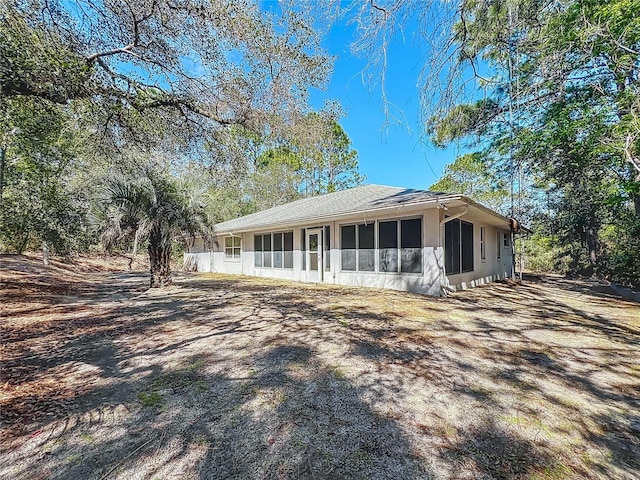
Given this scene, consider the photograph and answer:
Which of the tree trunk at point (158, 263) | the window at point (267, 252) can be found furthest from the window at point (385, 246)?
the tree trunk at point (158, 263)

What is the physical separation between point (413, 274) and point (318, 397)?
263 inches

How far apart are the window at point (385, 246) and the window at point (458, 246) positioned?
2.80ft

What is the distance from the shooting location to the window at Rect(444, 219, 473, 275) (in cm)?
879

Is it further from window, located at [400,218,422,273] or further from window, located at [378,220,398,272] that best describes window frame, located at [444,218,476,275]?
window, located at [378,220,398,272]

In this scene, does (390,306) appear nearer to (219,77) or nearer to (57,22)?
(219,77)

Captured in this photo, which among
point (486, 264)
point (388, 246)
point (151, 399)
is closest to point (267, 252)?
point (388, 246)

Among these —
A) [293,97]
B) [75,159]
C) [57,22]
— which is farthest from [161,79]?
[75,159]

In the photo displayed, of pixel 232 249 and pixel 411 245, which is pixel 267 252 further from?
pixel 411 245

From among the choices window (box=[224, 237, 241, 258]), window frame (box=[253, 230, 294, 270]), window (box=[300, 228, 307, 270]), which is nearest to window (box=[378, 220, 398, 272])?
window (box=[300, 228, 307, 270])

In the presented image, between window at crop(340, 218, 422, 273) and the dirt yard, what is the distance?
3.44 metres

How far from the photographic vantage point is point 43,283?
8844mm

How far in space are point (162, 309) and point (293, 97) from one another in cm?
503

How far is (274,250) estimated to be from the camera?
44.3 feet

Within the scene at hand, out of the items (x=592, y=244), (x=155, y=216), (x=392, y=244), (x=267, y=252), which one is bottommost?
(x=267, y=252)
